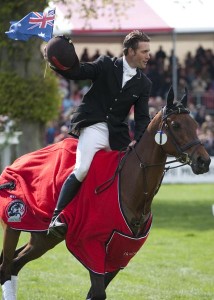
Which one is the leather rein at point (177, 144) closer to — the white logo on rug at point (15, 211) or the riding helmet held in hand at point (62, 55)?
the riding helmet held in hand at point (62, 55)

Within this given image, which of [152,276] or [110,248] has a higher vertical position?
[110,248]

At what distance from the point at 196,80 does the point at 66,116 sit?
4.56 metres

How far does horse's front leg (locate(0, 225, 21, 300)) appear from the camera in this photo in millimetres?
9125

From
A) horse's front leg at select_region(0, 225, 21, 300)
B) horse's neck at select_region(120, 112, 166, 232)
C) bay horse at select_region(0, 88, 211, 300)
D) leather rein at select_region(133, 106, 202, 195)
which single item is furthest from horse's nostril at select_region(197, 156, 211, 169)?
horse's front leg at select_region(0, 225, 21, 300)

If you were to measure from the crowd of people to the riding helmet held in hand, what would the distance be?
16688mm

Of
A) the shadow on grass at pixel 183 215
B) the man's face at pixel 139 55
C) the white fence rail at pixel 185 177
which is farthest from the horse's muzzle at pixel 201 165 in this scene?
the white fence rail at pixel 185 177

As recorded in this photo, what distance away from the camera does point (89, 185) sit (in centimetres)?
841

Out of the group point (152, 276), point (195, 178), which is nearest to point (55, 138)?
point (195, 178)

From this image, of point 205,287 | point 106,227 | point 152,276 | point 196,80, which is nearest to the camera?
point 106,227

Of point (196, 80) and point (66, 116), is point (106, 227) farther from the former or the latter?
point (196, 80)

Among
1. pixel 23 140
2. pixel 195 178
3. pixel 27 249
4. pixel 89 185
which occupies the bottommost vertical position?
pixel 195 178

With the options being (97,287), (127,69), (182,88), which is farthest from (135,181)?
(182,88)

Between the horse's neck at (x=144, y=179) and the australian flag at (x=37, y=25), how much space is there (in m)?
1.75

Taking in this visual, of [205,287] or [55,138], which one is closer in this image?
[205,287]
